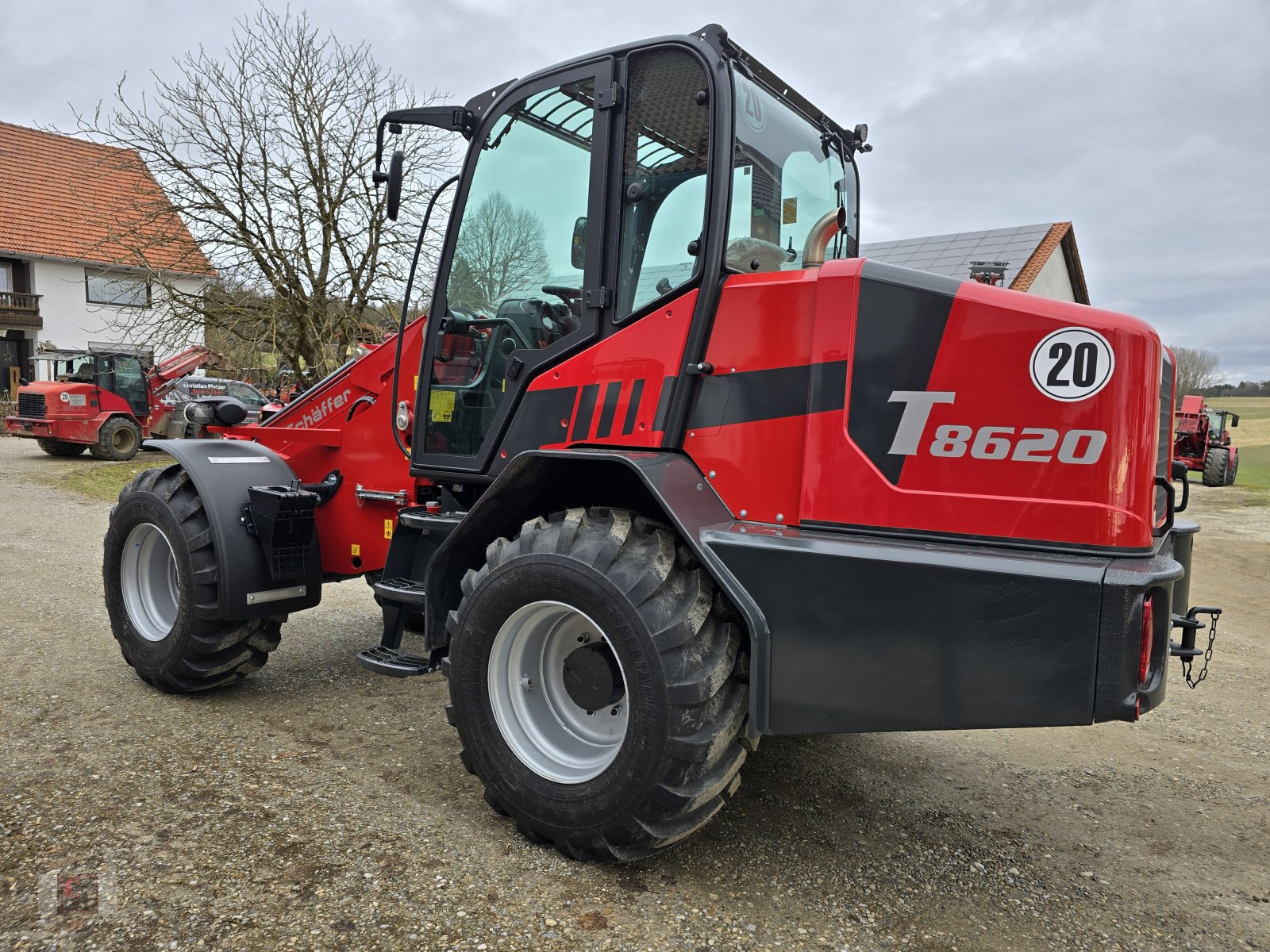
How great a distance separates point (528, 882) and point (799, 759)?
5.01 feet

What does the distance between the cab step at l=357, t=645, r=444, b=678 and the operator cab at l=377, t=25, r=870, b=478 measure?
768 mm

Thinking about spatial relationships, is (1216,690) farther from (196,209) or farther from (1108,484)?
(196,209)

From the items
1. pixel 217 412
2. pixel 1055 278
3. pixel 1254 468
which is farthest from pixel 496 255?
pixel 1254 468

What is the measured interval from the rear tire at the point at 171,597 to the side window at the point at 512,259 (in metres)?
1.31

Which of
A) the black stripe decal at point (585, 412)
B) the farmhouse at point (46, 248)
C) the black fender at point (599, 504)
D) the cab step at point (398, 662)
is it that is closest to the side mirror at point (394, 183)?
the black stripe decal at point (585, 412)

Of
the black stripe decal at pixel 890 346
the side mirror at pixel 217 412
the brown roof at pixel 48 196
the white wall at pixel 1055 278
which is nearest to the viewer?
the black stripe decal at pixel 890 346

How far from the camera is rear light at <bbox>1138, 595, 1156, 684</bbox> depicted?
2.24 metres

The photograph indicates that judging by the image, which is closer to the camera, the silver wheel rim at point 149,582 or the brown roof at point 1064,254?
the silver wheel rim at point 149,582

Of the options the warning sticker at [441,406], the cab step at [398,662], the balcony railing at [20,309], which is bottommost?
the cab step at [398,662]

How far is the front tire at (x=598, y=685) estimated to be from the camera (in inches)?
103

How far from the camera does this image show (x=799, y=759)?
384 centimetres

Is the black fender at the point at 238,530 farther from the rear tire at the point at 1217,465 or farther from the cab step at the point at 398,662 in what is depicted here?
the rear tire at the point at 1217,465

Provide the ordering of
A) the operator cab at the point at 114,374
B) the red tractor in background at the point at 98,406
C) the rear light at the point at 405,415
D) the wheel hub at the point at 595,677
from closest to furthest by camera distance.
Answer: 1. the wheel hub at the point at 595,677
2. the rear light at the point at 405,415
3. the red tractor in background at the point at 98,406
4. the operator cab at the point at 114,374

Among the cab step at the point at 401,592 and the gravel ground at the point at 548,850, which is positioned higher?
the cab step at the point at 401,592
